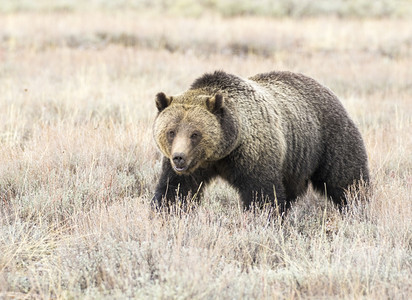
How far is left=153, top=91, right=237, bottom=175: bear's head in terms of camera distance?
4.41m

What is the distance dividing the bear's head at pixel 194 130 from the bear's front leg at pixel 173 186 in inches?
8.0

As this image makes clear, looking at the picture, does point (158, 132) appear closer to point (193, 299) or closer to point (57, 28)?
point (193, 299)

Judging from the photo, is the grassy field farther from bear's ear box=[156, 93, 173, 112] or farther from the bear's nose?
bear's ear box=[156, 93, 173, 112]

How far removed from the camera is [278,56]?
14.1 meters

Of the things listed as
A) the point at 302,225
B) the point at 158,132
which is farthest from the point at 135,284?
the point at 302,225

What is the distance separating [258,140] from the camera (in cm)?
474

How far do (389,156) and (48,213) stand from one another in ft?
13.3

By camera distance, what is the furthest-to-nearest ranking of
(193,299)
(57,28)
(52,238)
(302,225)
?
1. (57,28)
2. (302,225)
3. (52,238)
4. (193,299)

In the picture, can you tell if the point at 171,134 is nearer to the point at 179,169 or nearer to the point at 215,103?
the point at 179,169

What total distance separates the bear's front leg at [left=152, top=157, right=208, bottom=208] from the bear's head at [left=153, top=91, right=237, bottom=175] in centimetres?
20

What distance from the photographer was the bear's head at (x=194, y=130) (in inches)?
174

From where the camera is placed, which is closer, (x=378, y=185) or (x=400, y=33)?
(x=378, y=185)

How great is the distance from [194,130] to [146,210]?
2.64ft

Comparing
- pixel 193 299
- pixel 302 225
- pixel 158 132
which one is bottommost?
pixel 302 225
